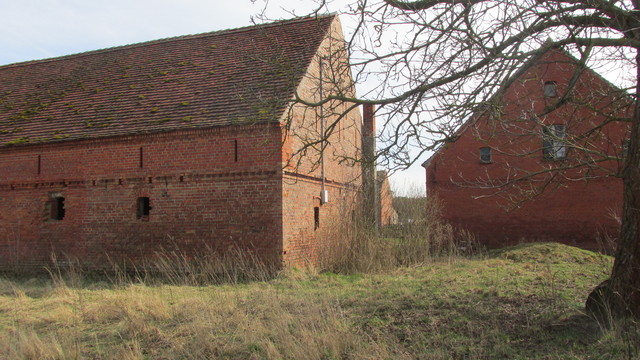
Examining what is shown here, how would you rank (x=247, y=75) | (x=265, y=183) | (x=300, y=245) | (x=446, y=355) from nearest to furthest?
(x=446, y=355) < (x=265, y=183) < (x=300, y=245) < (x=247, y=75)

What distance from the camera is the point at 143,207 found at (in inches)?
500

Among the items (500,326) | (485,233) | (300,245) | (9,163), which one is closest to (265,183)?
(300,245)

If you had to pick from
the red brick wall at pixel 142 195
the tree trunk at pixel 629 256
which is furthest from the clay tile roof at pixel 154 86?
the tree trunk at pixel 629 256

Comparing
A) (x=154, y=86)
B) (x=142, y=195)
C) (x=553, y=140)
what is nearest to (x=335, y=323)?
(x=553, y=140)

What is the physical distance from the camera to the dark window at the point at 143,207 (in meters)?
12.6

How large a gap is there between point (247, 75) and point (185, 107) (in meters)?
1.93

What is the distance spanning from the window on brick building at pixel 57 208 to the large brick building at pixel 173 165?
5 cm

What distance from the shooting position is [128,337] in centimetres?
649

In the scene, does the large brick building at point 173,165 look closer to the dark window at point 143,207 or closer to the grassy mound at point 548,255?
the dark window at point 143,207

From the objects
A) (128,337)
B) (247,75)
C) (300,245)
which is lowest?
(128,337)

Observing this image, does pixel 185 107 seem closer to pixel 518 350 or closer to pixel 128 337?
pixel 128 337

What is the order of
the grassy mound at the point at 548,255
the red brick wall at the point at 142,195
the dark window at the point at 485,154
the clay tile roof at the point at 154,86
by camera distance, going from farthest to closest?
the dark window at the point at 485,154
the grassy mound at the point at 548,255
the clay tile roof at the point at 154,86
the red brick wall at the point at 142,195

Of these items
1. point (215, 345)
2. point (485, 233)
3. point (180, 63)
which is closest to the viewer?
point (215, 345)

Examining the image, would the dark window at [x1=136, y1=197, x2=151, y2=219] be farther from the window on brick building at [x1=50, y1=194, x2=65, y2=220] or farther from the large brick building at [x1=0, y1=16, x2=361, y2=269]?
the window on brick building at [x1=50, y1=194, x2=65, y2=220]
